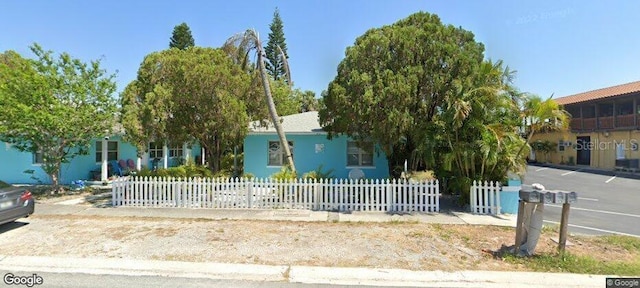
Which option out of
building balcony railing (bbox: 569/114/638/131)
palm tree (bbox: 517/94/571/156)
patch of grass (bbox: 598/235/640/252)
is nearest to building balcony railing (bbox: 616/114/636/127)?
building balcony railing (bbox: 569/114/638/131)

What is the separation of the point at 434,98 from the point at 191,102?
8.11 m

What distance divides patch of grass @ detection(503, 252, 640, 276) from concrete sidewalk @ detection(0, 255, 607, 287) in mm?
228

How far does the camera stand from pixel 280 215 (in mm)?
9008

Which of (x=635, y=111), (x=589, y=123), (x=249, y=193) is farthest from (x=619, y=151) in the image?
(x=249, y=193)

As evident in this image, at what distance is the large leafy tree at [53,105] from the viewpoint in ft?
33.9

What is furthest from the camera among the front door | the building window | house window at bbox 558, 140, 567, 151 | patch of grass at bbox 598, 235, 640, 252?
house window at bbox 558, 140, 567, 151

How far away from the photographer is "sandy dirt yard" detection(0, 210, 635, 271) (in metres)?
5.70

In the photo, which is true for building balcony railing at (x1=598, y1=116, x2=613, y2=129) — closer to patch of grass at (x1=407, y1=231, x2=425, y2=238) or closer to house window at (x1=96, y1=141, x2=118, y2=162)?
patch of grass at (x1=407, y1=231, x2=425, y2=238)

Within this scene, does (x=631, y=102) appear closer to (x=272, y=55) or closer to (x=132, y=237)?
(x=132, y=237)

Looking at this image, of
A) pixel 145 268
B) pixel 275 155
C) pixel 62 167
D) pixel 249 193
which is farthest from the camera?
pixel 275 155

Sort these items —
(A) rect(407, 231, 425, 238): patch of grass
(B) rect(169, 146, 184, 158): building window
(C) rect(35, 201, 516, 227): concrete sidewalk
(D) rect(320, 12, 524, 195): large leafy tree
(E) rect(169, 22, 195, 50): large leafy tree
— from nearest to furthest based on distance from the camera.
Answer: (A) rect(407, 231, 425, 238): patch of grass, (C) rect(35, 201, 516, 227): concrete sidewalk, (D) rect(320, 12, 524, 195): large leafy tree, (B) rect(169, 146, 184, 158): building window, (E) rect(169, 22, 195, 50): large leafy tree

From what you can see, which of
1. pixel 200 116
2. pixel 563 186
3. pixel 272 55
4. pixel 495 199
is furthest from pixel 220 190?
pixel 272 55

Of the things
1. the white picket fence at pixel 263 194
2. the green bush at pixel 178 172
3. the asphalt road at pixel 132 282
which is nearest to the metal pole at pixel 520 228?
the white picket fence at pixel 263 194

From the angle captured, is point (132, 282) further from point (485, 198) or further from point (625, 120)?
point (625, 120)
